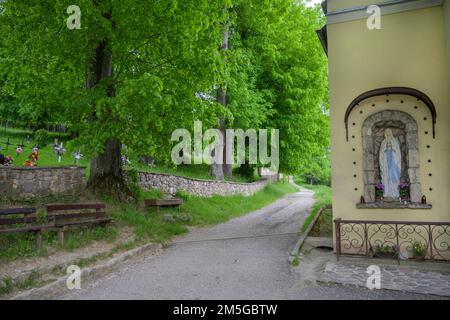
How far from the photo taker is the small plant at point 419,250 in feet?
24.0

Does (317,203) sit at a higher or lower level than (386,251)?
higher

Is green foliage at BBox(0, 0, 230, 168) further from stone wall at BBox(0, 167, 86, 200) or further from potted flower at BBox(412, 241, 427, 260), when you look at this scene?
potted flower at BBox(412, 241, 427, 260)

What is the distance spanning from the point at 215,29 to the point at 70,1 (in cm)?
387

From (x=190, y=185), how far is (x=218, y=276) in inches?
380

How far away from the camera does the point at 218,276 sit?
6.31 m

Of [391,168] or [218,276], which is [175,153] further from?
[391,168]

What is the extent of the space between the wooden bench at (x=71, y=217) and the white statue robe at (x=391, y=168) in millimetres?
6782

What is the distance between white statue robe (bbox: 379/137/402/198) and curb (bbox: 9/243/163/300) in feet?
19.3

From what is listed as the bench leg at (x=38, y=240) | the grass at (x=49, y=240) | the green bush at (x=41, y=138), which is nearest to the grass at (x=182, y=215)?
the grass at (x=49, y=240)

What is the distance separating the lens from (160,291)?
5465 mm

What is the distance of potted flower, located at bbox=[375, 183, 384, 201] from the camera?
7969mm

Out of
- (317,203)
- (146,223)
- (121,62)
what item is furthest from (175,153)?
(317,203)

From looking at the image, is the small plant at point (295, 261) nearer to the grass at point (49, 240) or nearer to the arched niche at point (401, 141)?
the arched niche at point (401, 141)
